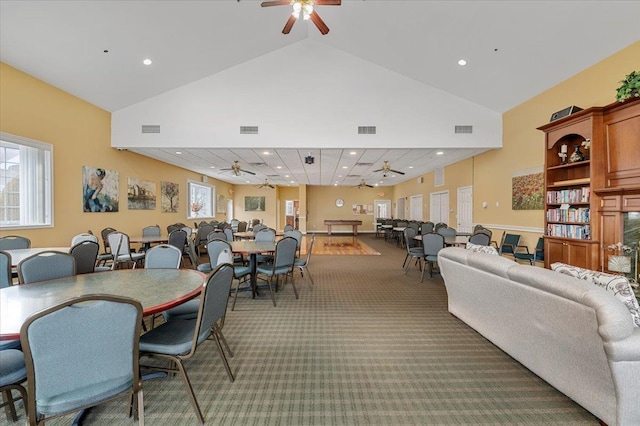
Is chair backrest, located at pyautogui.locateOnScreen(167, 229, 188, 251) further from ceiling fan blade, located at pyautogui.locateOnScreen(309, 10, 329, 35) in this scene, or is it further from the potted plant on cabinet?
the potted plant on cabinet

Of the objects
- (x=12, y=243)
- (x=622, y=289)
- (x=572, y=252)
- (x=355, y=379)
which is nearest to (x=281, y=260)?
(x=355, y=379)

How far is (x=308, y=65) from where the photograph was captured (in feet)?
23.6

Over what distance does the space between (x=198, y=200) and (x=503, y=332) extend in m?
11.8

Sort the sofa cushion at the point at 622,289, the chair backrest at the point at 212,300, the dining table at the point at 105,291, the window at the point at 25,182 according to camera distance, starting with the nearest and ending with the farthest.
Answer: the dining table at the point at 105,291, the chair backrest at the point at 212,300, the sofa cushion at the point at 622,289, the window at the point at 25,182

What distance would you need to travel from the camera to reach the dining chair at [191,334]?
6.31 feet

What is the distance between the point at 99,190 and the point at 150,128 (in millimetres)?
1844

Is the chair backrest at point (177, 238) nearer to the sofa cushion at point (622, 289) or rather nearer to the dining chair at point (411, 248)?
the dining chair at point (411, 248)

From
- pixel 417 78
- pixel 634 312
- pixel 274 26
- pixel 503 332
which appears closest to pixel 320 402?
pixel 503 332

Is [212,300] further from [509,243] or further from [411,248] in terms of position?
[509,243]

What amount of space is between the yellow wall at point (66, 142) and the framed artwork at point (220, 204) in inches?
233

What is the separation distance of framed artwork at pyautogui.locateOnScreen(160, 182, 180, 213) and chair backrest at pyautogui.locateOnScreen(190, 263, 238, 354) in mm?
8218

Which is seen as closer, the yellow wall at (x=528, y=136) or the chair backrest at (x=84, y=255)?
the chair backrest at (x=84, y=255)

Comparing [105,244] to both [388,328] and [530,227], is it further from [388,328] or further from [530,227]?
[530,227]

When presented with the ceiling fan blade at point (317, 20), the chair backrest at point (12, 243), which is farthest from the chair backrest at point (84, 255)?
the ceiling fan blade at point (317, 20)
